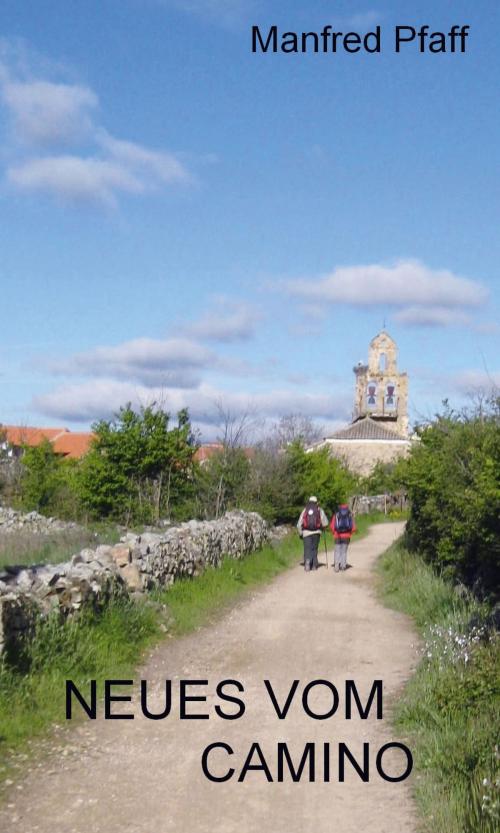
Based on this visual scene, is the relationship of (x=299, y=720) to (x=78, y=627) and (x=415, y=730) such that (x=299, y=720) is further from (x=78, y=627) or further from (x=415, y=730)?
(x=78, y=627)

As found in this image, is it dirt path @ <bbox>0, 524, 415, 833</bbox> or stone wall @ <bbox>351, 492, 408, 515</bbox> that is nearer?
dirt path @ <bbox>0, 524, 415, 833</bbox>

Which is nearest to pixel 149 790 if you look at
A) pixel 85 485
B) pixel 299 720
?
pixel 299 720

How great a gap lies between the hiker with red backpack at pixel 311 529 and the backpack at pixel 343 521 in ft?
1.08

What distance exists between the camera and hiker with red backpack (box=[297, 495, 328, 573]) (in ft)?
63.1

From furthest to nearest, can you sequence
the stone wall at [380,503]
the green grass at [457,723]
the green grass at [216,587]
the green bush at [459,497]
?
the stone wall at [380,503]
the green grass at [216,587]
the green bush at [459,497]
the green grass at [457,723]

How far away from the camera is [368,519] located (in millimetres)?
38156

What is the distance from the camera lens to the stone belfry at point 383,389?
65.8 m

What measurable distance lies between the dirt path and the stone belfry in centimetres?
5459

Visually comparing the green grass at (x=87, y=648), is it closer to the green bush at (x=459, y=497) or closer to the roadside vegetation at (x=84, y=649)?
the roadside vegetation at (x=84, y=649)

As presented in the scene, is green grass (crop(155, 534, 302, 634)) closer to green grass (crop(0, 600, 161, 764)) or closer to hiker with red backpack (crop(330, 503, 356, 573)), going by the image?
green grass (crop(0, 600, 161, 764))

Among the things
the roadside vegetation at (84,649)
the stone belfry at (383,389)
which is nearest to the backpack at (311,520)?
the roadside vegetation at (84,649)

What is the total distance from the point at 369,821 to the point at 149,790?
159 centimetres

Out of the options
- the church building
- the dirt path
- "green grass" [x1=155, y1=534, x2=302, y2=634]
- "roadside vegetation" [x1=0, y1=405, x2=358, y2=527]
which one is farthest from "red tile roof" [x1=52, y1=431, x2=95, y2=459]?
the dirt path

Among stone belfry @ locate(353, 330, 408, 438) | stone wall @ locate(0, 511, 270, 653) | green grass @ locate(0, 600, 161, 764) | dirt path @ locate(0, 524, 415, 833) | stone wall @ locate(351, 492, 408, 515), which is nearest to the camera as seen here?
dirt path @ locate(0, 524, 415, 833)
